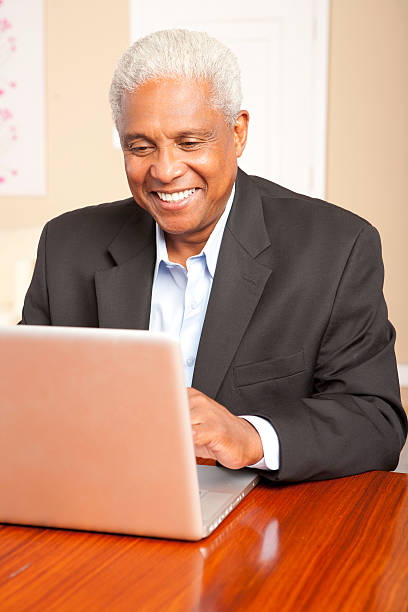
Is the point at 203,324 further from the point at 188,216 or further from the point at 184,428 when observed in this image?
the point at 184,428

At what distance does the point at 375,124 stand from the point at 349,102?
0.64ft

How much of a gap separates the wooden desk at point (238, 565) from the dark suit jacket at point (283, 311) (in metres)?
0.21

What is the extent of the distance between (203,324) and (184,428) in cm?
70

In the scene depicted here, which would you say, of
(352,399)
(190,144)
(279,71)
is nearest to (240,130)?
(190,144)

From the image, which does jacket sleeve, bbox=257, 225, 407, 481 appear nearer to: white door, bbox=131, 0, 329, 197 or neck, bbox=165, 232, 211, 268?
neck, bbox=165, 232, 211, 268

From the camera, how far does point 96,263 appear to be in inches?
72.8

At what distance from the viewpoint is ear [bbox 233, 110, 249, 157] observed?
1706 mm

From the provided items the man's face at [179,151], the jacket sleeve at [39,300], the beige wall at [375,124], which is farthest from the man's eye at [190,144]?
the beige wall at [375,124]

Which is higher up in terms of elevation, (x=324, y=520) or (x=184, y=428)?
(x=184, y=428)

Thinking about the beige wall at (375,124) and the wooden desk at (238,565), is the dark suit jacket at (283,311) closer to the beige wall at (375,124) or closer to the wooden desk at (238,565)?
the wooden desk at (238,565)

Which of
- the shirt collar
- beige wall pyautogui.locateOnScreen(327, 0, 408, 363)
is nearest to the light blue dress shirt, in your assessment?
the shirt collar

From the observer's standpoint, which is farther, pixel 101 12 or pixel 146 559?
pixel 101 12

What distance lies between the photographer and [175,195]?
164cm

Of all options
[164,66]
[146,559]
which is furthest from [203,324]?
[146,559]
